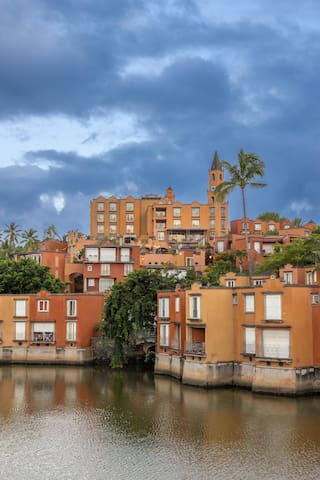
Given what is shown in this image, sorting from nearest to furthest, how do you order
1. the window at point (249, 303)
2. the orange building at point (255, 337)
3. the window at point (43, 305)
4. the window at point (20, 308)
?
the orange building at point (255, 337) → the window at point (249, 303) → the window at point (20, 308) → the window at point (43, 305)

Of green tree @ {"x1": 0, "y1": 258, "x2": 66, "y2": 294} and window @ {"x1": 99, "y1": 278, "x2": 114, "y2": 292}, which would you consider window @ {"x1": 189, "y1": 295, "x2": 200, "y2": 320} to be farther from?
window @ {"x1": 99, "y1": 278, "x2": 114, "y2": 292}

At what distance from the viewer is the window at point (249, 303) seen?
48.7 metres

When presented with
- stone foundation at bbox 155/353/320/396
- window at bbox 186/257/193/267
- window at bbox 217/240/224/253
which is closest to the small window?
stone foundation at bbox 155/353/320/396

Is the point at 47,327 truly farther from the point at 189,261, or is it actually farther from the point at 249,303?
the point at 189,261

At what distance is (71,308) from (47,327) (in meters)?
3.59

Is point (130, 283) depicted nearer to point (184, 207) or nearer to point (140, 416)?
point (140, 416)

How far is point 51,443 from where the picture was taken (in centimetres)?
3481

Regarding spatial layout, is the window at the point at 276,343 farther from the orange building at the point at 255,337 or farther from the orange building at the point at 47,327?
the orange building at the point at 47,327

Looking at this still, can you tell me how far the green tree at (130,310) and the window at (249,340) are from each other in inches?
646

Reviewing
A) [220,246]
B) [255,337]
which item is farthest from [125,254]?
[255,337]

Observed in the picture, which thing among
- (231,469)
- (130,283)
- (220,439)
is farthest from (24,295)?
(231,469)

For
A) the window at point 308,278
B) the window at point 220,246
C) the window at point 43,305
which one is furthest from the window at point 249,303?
the window at point 220,246

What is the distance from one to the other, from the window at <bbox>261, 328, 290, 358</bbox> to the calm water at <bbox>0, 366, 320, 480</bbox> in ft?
11.5

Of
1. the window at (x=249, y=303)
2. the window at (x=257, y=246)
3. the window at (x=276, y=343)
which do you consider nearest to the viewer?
the window at (x=276, y=343)
